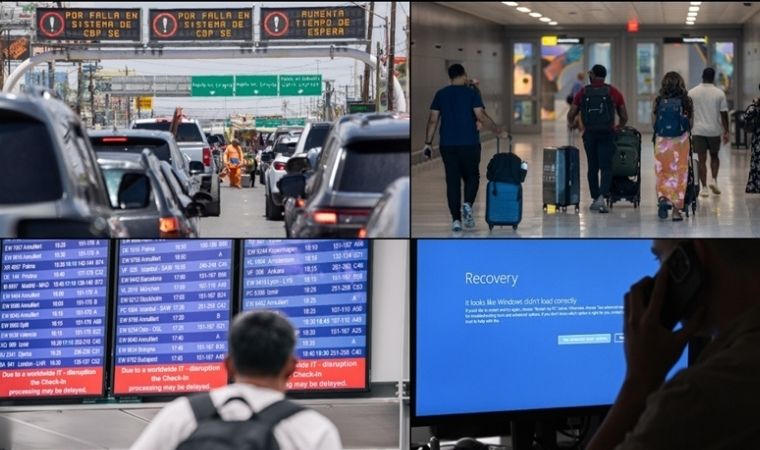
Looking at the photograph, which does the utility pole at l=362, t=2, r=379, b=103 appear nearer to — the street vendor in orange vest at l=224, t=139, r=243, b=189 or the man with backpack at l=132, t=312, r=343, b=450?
the street vendor in orange vest at l=224, t=139, r=243, b=189

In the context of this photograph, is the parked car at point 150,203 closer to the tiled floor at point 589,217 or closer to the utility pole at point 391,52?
the utility pole at point 391,52

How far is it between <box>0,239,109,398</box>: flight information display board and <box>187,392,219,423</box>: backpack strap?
10.7ft

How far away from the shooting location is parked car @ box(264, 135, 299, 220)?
14.3 feet

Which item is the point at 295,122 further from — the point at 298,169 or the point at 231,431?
A: the point at 231,431

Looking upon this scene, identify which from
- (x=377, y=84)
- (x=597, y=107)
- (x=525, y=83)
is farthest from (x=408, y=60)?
(x=525, y=83)

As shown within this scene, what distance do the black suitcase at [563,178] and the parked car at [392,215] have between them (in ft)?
12.5

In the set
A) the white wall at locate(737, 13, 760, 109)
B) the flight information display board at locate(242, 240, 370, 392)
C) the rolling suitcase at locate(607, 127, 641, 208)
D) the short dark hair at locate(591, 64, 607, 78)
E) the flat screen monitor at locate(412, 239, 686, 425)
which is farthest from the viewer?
the white wall at locate(737, 13, 760, 109)

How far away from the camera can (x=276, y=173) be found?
4.43m

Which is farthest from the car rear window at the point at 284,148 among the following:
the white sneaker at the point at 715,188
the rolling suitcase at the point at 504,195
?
the white sneaker at the point at 715,188

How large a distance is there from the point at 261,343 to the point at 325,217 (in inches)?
97.0

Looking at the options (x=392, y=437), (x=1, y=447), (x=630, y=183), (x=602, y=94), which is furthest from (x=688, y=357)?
(x=630, y=183)

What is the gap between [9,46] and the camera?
4285 millimetres

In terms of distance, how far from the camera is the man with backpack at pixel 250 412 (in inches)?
72.2

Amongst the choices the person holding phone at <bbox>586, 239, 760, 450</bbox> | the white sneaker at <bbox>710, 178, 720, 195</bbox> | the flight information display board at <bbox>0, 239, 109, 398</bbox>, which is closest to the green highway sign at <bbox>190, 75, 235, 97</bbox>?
the flight information display board at <bbox>0, 239, 109, 398</bbox>
